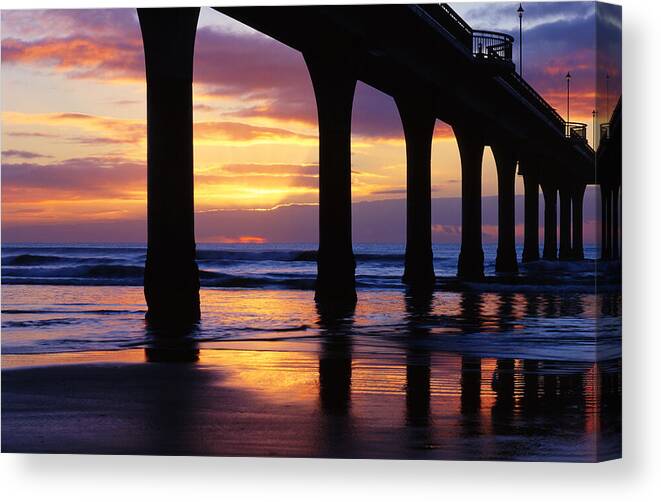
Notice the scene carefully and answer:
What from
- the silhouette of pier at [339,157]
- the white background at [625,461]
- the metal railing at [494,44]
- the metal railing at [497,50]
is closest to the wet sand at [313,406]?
the white background at [625,461]

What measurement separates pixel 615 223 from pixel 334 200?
10.4 feet

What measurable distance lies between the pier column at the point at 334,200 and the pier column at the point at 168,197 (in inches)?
54.0

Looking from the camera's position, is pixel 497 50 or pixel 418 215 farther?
pixel 418 215

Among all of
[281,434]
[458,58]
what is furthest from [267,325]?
[458,58]

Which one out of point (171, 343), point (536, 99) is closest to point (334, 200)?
point (171, 343)

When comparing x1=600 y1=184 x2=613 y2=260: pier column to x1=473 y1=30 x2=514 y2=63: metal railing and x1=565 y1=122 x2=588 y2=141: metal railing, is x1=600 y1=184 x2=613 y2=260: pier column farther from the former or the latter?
x1=473 y1=30 x2=514 y2=63: metal railing

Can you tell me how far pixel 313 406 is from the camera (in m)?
10.6

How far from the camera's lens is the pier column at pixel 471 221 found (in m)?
12.3

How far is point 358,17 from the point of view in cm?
1341

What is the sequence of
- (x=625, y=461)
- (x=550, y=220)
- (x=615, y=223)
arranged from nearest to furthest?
(x=625, y=461)
(x=615, y=223)
(x=550, y=220)

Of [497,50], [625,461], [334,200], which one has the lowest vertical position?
[625,461]

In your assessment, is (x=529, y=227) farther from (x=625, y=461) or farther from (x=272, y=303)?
(x=625, y=461)

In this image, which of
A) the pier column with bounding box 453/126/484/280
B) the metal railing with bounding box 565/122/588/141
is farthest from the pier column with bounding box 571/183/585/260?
the pier column with bounding box 453/126/484/280

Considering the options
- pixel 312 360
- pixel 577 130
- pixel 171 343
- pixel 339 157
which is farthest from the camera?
pixel 339 157
